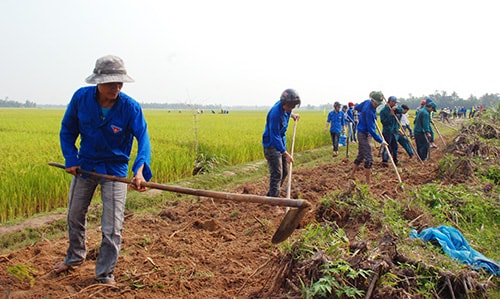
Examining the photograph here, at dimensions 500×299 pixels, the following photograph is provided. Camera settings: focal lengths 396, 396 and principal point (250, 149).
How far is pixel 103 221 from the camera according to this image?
327cm

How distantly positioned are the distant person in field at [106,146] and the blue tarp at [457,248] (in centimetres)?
284

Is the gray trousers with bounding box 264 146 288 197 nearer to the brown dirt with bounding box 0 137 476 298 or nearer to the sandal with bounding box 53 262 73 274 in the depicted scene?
the brown dirt with bounding box 0 137 476 298

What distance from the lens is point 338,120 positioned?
39.3ft

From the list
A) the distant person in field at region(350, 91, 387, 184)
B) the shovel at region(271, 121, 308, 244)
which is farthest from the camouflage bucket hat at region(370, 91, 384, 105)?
the shovel at region(271, 121, 308, 244)

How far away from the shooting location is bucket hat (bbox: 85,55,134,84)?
10.3ft

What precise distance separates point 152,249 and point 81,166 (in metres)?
1.32

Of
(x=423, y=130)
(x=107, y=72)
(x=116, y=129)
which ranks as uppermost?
(x=107, y=72)

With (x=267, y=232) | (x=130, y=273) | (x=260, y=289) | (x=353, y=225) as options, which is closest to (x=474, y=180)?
(x=353, y=225)

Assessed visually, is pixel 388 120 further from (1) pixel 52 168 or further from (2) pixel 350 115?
(1) pixel 52 168

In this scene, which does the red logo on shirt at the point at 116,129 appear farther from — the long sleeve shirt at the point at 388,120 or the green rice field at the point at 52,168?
the long sleeve shirt at the point at 388,120

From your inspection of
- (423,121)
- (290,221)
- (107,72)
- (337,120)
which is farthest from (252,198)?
(337,120)

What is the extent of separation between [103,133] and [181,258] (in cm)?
151

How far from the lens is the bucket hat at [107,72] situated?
123 inches

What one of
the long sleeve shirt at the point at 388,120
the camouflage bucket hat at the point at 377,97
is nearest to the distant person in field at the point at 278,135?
the camouflage bucket hat at the point at 377,97
